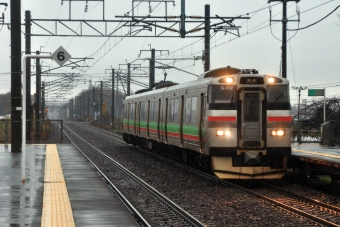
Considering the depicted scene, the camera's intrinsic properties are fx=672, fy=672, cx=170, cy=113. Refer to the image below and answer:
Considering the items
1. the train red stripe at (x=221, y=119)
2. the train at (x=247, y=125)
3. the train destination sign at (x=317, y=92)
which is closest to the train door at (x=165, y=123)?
the train destination sign at (x=317, y=92)

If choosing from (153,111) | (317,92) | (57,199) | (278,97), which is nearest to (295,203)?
(278,97)

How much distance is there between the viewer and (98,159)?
1073 inches

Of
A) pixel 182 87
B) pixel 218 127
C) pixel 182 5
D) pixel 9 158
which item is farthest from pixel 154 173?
pixel 182 5

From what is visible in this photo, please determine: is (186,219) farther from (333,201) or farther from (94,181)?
(94,181)

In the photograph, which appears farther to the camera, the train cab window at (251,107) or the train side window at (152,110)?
the train side window at (152,110)

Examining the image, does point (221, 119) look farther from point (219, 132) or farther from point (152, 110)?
point (152, 110)

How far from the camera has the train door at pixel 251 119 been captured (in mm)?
16828

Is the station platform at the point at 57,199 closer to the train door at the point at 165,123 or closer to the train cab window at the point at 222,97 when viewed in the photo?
the train cab window at the point at 222,97

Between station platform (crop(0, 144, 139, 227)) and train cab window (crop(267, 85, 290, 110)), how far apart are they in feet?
15.5

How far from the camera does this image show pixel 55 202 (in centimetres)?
1291

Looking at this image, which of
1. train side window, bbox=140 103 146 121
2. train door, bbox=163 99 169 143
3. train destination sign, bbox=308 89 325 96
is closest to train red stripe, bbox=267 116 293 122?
train door, bbox=163 99 169 143

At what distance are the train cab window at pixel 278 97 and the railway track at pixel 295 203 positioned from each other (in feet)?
6.64

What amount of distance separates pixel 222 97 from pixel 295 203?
13.7ft

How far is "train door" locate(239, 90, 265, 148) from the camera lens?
55.2 ft
